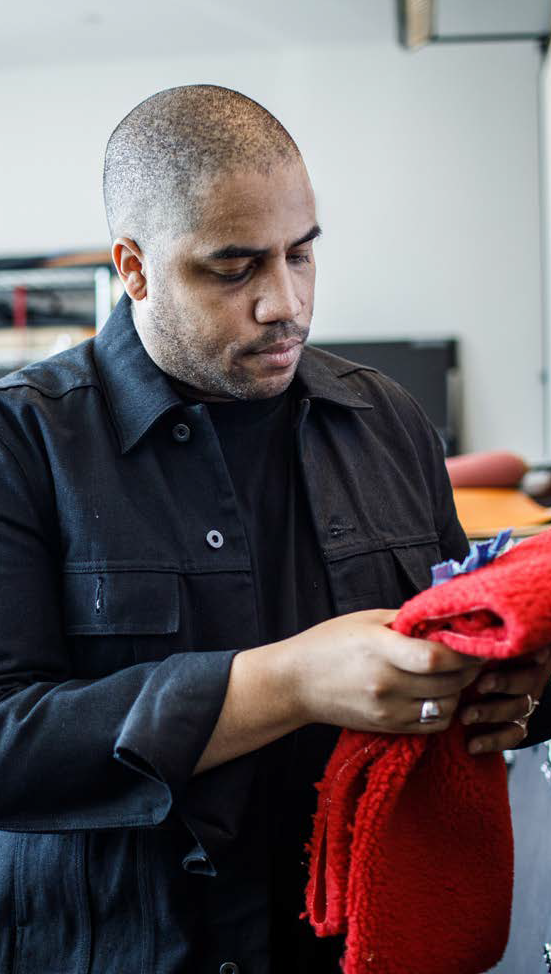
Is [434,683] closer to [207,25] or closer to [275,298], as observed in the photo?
[275,298]

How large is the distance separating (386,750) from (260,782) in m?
0.22

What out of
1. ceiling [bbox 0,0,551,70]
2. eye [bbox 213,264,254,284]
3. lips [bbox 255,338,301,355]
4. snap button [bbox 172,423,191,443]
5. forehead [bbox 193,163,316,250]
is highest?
ceiling [bbox 0,0,551,70]

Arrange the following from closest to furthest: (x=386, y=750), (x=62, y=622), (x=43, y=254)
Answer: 1. (x=386, y=750)
2. (x=62, y=622)
3. (x=43, y=254)

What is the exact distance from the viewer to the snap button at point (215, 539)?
985mm

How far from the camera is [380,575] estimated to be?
105cm

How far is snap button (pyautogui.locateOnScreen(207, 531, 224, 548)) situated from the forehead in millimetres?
264

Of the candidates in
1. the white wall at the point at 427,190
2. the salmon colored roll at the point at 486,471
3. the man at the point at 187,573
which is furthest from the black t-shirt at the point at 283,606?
the white wall at the point at 427,190

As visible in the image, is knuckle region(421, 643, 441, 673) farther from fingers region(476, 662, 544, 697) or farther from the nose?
the nose

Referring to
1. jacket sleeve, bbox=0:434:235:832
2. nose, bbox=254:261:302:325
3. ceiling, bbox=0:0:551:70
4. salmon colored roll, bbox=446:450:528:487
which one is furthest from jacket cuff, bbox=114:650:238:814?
ceiling, bbox=0:0:551:70

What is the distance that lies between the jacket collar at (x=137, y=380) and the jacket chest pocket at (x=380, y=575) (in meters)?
0.16

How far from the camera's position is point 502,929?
894 mm

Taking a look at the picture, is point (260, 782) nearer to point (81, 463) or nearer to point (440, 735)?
point (440, 735)

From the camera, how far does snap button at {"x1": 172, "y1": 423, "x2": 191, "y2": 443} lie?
102cm

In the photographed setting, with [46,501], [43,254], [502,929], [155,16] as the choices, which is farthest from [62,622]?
[43,254]
